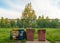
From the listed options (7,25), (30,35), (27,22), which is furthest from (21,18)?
(30,35)

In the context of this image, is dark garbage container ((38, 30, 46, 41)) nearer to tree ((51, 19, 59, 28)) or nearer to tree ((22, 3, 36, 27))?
tree ((22, 3, 36, 27))

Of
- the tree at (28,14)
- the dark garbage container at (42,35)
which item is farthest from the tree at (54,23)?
the dark garbage container at (42,35)

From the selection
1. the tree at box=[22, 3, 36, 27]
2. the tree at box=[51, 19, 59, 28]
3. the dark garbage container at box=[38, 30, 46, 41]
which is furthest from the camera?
the tree at box=[51, 19, 59, 28]

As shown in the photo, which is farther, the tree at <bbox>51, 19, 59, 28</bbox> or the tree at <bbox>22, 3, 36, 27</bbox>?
the tree at <bbox>51, 19, 59, 28</bbox>

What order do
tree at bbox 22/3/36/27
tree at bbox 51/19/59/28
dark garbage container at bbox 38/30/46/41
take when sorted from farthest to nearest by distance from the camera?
1. tree at bbox 51/19/59/28
2. tree at bbox 22/3/36/27
3. dark garbage container at bbox 38/30/46/41

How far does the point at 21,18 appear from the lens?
26984mm

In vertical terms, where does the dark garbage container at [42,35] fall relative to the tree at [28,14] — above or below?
below

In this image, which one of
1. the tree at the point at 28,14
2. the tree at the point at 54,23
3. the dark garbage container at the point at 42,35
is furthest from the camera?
the tree at the point at 54,23

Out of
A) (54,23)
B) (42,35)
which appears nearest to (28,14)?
(54,23)

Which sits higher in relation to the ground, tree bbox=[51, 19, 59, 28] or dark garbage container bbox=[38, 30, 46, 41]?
tree bbox=[51, 19, 59, 28]

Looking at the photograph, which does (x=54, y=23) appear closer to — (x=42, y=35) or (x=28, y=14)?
(x=28, y=14)

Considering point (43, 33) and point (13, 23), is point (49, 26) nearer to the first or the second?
point (13, 23)

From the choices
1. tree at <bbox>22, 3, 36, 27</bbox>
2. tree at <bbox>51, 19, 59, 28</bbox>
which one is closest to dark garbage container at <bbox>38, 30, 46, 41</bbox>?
tree at <bbox>22, 3, 36, 27</bbox>

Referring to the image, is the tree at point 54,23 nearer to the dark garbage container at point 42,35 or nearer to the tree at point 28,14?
the tree at point 28,14
